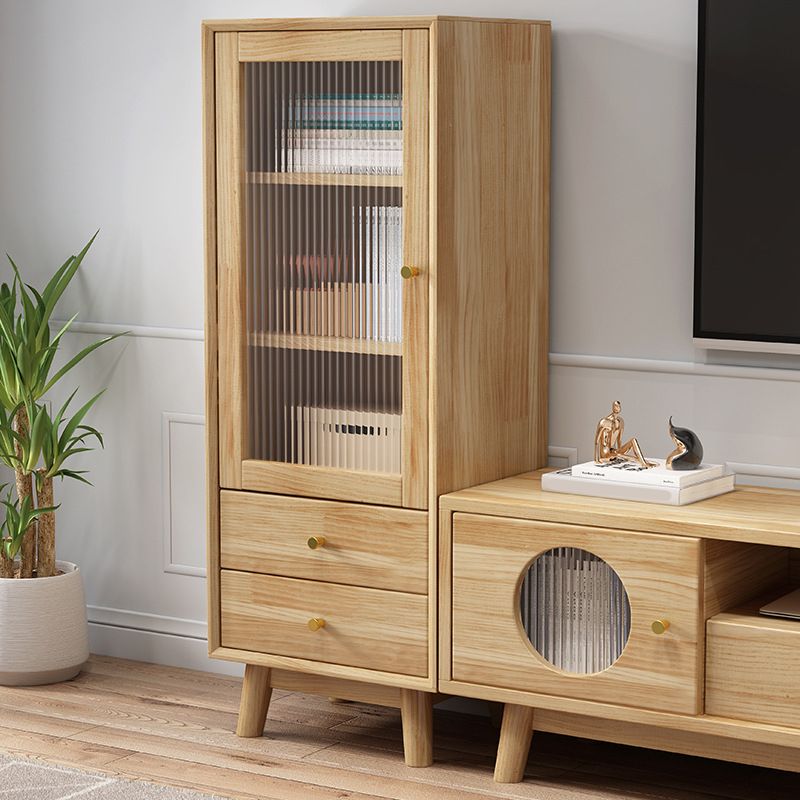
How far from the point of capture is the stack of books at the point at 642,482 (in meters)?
2.74

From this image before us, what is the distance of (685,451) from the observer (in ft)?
9.24

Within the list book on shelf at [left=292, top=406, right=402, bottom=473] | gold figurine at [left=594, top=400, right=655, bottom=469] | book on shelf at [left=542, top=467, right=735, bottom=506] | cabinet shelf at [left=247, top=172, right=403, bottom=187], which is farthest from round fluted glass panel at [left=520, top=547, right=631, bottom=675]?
cabinet shelf at [left=247, top=172, right=403, bottom=187]

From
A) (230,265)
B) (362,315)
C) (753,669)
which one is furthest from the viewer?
(230,265)

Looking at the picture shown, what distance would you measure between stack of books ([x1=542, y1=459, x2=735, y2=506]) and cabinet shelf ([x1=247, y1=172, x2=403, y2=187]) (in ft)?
2.16

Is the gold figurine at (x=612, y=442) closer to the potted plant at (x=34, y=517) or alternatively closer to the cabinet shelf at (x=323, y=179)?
the cabinet shelf at (x=323, y=179)

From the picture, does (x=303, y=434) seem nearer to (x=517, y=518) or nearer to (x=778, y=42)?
(x=517, y=518)

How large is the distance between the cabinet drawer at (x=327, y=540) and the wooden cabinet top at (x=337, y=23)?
94 cm

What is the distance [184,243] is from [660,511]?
1489 millimetres

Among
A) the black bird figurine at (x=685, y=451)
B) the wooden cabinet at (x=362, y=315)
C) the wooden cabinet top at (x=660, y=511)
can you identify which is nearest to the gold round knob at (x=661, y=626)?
the wooden cabinet top at (x=660, y=511)

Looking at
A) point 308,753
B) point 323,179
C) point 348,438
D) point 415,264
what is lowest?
point 308,753

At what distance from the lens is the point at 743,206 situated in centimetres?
289

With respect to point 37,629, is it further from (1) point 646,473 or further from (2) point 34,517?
(1) point 646,473

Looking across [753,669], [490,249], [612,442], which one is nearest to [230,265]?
[490,249]

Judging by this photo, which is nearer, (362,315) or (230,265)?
(362,315)
